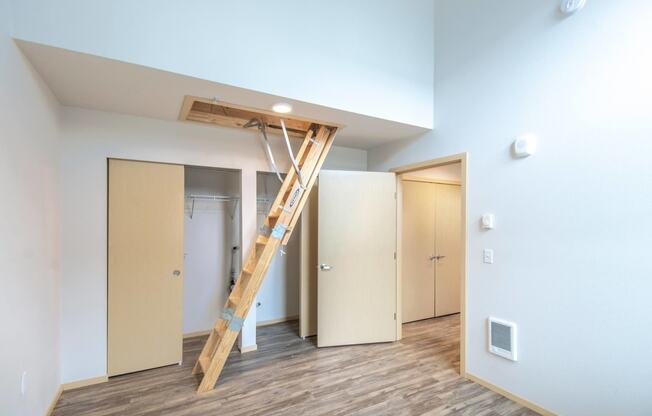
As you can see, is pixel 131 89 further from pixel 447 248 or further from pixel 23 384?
pixel 447 248

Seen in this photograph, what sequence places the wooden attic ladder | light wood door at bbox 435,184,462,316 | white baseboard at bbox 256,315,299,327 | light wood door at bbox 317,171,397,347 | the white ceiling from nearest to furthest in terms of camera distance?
the white ceiling < the wooden attic ladder < light wood door at bbox 317,171,397,347 < white baseboard at bbox 256,315,299,327 < light wood door at bbox 435,184,462,316

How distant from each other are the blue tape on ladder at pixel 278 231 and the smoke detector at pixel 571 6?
8.59 feet

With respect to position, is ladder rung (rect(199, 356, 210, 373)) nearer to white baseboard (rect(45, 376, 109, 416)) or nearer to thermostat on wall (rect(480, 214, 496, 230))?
white baseboard (rect(45, 376, 109, 416))

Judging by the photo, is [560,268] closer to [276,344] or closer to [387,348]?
[387,348]

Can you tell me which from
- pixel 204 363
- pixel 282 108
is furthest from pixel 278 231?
pixel 204 363

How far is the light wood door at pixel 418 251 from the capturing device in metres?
4.25

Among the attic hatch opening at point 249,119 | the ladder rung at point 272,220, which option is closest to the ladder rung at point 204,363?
the ladder rung at point 272,220

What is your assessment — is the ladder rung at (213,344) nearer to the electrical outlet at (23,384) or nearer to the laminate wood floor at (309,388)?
the laminate wood floor at (309,388)

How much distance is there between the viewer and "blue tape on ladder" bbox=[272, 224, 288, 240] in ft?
9.05

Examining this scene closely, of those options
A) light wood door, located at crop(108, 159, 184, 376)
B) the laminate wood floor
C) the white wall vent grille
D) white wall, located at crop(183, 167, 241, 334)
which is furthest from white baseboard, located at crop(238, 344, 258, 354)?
the white wall vent grille

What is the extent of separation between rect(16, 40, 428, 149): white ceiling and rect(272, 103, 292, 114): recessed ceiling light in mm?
49

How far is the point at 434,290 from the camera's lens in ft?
14.7

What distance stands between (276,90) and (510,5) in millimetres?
2010

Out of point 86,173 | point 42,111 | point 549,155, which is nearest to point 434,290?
point 549,155
